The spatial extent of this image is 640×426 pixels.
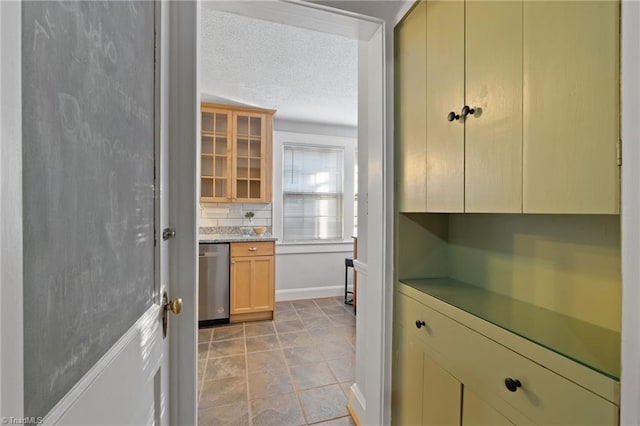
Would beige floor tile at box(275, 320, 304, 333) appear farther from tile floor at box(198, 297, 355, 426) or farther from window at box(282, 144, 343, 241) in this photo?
window at box(282, 144, 343, 241)

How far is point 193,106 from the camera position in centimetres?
107

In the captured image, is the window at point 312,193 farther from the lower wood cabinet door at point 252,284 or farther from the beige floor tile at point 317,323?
the beige floor tile at point 317,323

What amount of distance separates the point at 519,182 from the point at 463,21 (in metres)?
0.65

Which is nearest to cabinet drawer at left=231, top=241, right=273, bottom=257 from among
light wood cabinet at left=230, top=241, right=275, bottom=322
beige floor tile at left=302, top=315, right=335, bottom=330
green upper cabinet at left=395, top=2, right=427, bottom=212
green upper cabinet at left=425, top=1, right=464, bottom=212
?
light wood cabinet at left=230, top=241, right=275, bottom=322

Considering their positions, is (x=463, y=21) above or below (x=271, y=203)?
above

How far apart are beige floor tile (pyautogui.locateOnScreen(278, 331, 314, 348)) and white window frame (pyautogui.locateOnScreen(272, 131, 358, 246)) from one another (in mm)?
1363

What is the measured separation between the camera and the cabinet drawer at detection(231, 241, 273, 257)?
125 inches

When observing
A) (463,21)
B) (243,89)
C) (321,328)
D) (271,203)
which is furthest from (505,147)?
(271,203)

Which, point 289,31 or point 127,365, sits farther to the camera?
point 289,31

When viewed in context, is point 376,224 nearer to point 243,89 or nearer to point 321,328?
point 321,328

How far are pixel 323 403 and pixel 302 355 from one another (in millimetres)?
635

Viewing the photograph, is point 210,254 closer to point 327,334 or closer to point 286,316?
point 286,316

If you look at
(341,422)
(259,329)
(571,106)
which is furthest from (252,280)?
(571,106)

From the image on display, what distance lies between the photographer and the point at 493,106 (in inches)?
37.6
